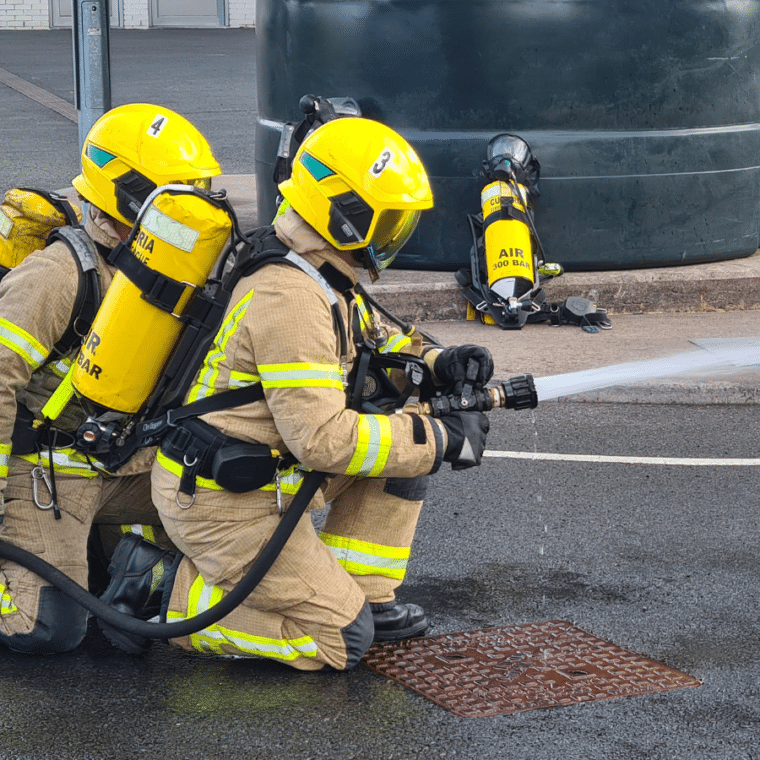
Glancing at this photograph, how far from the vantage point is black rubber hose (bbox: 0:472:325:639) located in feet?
11.9

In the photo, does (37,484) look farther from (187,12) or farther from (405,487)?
(187,12)

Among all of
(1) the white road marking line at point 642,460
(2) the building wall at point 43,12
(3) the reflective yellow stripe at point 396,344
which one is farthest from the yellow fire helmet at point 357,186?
(2) the building wall at point 43,12

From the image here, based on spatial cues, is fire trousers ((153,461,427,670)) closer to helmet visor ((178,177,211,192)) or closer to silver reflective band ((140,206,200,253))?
silver reflective band ((140,206,200,253))

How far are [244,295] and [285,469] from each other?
0.53 meters

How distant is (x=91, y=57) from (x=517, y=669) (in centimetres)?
516

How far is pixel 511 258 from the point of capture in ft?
27.0

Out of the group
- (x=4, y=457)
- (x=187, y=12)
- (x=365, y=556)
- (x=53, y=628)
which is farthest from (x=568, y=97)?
(x=187, y=12)

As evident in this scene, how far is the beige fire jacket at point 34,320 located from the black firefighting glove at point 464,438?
0.96 metres

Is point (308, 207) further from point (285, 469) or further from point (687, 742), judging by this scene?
point (687, 742)

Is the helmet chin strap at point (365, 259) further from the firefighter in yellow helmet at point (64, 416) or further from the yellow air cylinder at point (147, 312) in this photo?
the firefighter in yellow helmet at point (64, 416)

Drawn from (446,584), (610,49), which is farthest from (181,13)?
(446,584)

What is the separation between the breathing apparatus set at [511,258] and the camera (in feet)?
27.2

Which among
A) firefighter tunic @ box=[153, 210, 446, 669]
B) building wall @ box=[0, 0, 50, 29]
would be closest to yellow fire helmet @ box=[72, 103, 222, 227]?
firefighter tunic @ box=[153, 210, 446, 669]

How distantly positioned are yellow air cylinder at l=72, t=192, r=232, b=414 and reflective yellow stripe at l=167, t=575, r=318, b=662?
0.58 m
